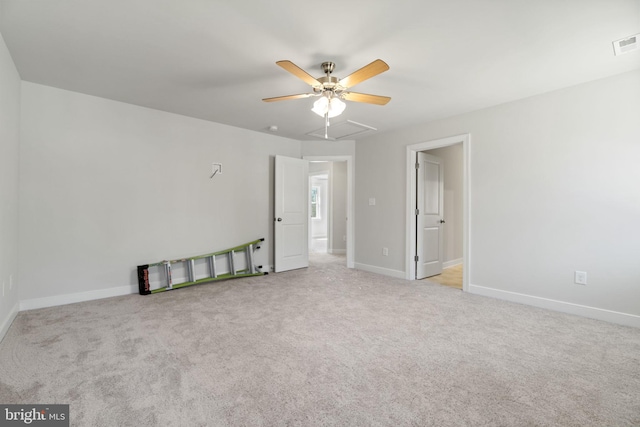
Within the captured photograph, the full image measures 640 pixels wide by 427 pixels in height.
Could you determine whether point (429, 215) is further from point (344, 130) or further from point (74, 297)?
point (74, 297)

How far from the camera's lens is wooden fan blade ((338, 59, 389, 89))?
77.8 inches

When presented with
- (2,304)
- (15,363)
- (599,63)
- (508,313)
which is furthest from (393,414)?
(599,63)

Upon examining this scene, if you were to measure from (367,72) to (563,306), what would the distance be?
3.21 metres

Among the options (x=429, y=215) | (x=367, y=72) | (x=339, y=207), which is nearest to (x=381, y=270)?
(x=429, y=215)

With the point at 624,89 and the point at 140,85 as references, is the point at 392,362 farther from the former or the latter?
the point at 140,85

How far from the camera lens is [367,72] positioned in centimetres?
211

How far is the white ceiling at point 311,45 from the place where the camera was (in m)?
1.91

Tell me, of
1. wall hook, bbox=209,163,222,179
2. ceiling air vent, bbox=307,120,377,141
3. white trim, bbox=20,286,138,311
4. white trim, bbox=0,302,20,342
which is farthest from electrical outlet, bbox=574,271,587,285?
white trim, bbox=0,302,20,342

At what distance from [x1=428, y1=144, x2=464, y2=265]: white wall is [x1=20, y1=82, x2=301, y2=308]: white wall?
3.76 meters

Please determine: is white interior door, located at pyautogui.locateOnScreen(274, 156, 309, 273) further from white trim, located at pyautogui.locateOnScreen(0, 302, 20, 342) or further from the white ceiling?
white trim, located at pyautogui.locateOnScreen(0, 302, 20, 342)

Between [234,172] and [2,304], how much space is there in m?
2.97

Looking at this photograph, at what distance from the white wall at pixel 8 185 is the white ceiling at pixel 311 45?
0.81ft

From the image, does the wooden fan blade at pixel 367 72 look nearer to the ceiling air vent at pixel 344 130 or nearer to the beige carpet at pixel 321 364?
the ceiling air vent at pixel 344 130

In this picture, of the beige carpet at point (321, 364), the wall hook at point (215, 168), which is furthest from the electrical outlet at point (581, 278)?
the wall hook at point (215, 168)
